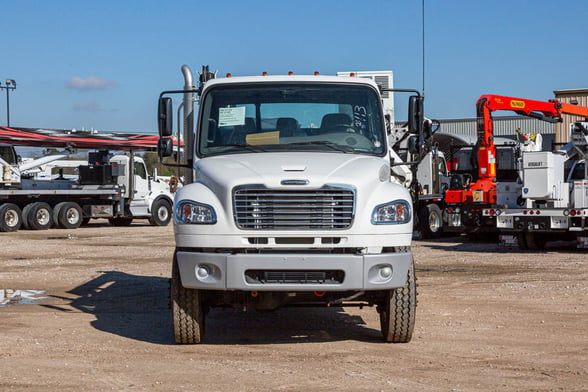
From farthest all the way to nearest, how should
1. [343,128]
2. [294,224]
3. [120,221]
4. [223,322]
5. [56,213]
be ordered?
[120,221], [56,213], [223,322], [343,128], [294,224]

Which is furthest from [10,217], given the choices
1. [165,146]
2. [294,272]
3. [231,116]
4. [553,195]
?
[294,272]

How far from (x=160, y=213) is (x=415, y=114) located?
26.2 meters

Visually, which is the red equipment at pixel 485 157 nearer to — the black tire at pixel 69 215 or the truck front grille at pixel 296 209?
the truck front grille at pixel 296 209

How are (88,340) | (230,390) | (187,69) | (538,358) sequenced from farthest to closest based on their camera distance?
(187,69) < (88,340) < (538,358) < (230,390)

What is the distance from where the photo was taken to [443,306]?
11.1m

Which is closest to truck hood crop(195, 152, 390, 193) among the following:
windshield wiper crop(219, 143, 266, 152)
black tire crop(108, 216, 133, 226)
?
windshield wiper crop(219, 143, 266, 152)

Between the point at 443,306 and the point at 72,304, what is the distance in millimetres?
4692

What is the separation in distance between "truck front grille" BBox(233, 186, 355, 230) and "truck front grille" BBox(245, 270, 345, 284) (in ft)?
1.27

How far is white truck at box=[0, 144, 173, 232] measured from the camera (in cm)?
3130

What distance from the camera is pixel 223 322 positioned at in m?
9.93

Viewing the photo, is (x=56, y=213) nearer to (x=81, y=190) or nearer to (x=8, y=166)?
(x=81, y=190)

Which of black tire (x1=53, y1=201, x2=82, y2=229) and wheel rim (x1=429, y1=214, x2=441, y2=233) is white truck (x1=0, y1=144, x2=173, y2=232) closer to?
black tire (x1=53, y1=201, x2=82, y2=229)

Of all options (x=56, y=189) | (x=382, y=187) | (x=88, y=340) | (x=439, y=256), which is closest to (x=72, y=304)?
(x=88, y=340)

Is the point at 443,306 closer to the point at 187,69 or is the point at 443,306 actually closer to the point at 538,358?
the point at 538,358
